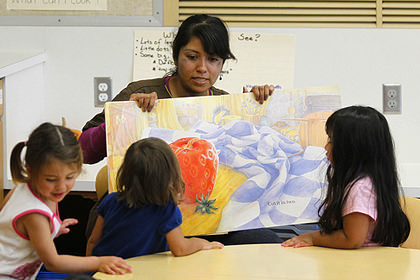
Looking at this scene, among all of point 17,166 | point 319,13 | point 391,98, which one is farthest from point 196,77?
point 391,98

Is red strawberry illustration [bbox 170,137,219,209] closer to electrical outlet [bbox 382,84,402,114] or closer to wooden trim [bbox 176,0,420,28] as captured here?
wooden trim [bbox 176,0,420,28]

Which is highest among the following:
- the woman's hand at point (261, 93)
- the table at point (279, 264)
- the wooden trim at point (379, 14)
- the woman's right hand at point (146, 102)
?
the wooden trim at point (379, 14)

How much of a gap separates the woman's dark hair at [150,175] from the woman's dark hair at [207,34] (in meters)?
0.52

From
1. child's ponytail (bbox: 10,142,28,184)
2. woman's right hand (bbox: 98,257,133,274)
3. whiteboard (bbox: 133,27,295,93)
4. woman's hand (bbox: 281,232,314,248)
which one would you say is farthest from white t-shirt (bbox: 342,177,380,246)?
whiteboard (bbox: 133,27,295,93)

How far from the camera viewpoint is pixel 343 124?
135 centimetres

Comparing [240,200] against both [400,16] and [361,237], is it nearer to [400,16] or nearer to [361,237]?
[361,237]

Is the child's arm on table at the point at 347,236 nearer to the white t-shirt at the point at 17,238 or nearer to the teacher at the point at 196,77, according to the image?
the teacher at the point at 196,77

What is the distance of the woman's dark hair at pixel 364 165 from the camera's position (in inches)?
51.1

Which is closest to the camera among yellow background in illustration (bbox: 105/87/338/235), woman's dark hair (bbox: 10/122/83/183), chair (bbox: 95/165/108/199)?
woman's dark hair (bbox: 10/122/83/183)

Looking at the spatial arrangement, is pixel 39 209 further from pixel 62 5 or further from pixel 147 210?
pixel 62 5

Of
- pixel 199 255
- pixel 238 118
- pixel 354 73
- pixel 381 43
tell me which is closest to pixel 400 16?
pixel 381 43

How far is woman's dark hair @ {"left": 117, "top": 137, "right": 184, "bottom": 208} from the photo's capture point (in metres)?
1.21

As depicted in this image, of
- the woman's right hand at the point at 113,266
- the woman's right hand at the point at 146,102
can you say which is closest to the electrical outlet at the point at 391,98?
the woman's right hand at the point at 146,102

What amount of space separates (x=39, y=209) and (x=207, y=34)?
2.63 ft
